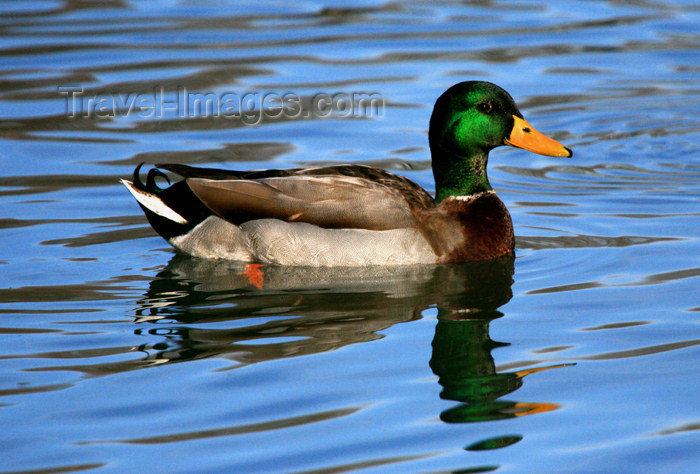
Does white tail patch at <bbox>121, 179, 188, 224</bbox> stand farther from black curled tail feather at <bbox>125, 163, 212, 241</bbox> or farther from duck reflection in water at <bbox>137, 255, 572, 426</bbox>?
duck reflection in water at <bbox>137, 255, 572, 426</bbox>

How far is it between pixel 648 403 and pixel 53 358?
9.43ft

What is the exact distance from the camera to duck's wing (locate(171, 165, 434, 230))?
728 cm

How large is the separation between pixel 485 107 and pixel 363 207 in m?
1.10

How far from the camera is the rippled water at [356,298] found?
4.70 m

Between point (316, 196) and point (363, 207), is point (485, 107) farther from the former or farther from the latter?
point (316, 196)

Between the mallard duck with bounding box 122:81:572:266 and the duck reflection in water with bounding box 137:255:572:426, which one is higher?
the mallard duck with bounding box 122:81:572:266

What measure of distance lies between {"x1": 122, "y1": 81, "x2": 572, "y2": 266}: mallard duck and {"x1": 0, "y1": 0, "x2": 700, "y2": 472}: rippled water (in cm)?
15

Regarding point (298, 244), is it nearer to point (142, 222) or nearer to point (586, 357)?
point (142, 222)

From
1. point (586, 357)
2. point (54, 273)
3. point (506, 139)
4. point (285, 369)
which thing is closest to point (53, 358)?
point (285, 369)

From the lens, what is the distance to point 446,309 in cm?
651

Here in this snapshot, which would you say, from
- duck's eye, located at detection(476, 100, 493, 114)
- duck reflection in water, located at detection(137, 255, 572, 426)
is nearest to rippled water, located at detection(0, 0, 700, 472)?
duck reflection in water, located at detection(137, 255, 572, 426)

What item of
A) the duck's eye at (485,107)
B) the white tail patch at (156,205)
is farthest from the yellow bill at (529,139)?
the white tail patch at (156,205)

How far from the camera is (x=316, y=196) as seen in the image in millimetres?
7348

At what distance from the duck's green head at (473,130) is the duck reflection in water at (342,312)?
750 millimetres
